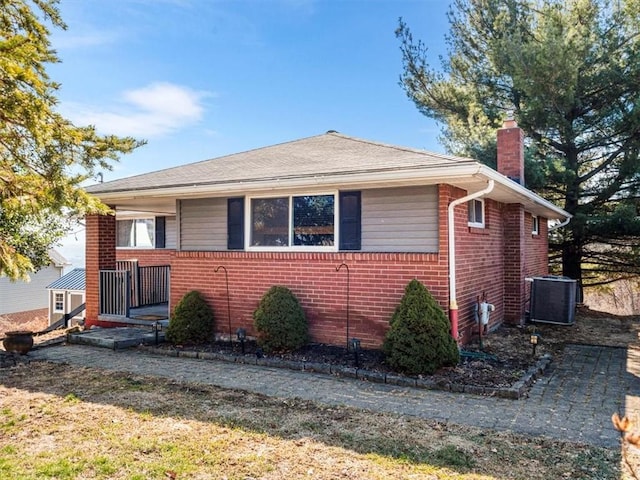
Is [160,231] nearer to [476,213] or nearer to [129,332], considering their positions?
[129,332]

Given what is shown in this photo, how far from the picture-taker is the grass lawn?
3383mm

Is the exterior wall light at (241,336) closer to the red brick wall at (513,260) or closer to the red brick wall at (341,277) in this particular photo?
the red brick wall at (341,277)

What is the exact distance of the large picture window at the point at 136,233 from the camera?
1425 cm

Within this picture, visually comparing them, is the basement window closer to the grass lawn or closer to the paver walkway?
the paver walkway

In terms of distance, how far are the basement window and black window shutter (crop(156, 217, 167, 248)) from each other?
9.39 meters

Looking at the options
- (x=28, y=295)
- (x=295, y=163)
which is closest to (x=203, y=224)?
(x=295, y=163)

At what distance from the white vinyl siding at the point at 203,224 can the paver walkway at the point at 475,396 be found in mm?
2243

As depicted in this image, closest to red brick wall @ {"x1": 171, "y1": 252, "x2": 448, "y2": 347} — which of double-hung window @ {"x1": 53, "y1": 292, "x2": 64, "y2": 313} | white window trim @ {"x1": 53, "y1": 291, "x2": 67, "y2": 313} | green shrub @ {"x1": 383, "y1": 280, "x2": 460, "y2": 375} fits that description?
green shrub @ {"x1": 383, "y1": 280, "x2": 460, "y2": 375}

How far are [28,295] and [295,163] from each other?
80.7ft

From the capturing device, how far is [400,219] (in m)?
6.91

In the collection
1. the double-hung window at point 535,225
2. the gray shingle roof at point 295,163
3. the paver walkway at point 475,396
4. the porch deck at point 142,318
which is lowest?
the paver walkway at point 475,396

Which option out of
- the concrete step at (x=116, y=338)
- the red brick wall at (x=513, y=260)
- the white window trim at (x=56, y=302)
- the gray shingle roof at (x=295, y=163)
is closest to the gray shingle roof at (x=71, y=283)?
the white window trim at (x=56, y=302)

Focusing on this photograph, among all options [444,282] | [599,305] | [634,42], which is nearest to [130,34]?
[444,282]

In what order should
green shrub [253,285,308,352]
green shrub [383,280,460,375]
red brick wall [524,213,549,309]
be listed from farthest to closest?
red brick wall [524,213,549,309] → green shrub [253,285,308,352] → green shrub [383,280,460,375]
